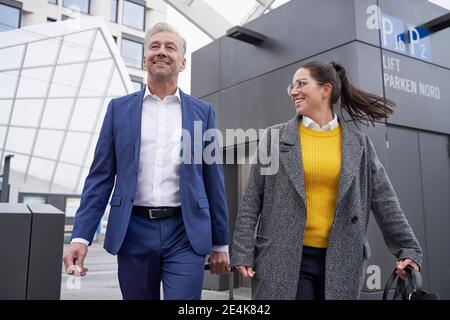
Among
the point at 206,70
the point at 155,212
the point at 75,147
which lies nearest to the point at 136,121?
the point at 155,212

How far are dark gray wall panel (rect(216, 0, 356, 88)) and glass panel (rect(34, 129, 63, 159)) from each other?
791 inches

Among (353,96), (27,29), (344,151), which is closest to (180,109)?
(344,151)

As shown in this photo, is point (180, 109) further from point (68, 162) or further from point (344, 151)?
point (68, 162)

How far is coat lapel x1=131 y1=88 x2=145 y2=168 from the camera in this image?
2.15 meters

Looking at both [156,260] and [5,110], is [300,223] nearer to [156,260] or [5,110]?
[156,260]

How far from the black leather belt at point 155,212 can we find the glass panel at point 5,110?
891 inches

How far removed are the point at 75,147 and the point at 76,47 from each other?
20.4 ft

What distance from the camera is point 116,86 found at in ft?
76.6

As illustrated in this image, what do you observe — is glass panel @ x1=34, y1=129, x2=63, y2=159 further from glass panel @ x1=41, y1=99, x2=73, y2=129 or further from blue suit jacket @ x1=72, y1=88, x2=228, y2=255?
blue suit jacket @ x1=72, y1=88, x2=228, y2=255

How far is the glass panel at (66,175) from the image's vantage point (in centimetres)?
2512

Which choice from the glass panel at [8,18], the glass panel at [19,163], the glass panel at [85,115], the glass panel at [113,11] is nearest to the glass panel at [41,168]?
the glass panel at [19,163]

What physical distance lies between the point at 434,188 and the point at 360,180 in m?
3.03

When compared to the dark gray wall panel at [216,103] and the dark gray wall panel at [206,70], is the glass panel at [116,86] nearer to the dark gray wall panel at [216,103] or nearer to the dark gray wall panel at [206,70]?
the dark gray wall panel at [206,70]

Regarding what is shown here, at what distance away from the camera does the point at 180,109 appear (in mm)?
2338
